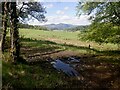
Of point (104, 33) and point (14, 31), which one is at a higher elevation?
point (14, 31)

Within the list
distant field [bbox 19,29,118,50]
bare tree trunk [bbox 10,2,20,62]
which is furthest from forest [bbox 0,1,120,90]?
distant field [bbox 19,29,118,50]

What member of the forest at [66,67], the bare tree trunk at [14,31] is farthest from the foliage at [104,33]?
the bare tree trunk at [14,31]

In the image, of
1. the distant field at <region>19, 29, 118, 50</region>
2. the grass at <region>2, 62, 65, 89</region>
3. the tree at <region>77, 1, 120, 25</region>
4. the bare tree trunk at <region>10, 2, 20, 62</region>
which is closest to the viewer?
the grass at <region>2, 62, 65, 89</region>

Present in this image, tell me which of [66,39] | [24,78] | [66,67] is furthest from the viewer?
[66,39]

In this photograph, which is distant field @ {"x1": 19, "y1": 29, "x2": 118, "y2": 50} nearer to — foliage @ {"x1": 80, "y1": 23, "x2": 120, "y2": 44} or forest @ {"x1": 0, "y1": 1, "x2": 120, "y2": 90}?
foliage @ {"x1": 80, "y1": 23, "x2": 120, "y2": 44}

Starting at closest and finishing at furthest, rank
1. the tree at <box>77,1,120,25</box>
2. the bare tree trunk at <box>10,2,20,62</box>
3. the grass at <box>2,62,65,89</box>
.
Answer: the grass at <box>2,62,65,89</box> → the bare tree trunk at <box>10,2,20,62</box> → the tree at <box>77,1,120,25</box>

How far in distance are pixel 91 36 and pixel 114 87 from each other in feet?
54.1

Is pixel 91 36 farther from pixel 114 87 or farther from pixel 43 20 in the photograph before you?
pixel 114 87

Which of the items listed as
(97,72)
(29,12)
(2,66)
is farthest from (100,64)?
(29,12)

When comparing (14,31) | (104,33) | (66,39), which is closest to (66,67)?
(14,31)

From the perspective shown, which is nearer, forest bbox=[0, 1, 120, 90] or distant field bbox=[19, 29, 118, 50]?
forest bbox=[0, 1, 120, 90]

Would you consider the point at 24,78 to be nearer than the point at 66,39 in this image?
Yes

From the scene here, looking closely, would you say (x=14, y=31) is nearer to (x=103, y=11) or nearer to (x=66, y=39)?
(x=103, y=11)

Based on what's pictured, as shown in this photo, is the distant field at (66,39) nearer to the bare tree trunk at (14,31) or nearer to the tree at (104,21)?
the tree at (104,21)
